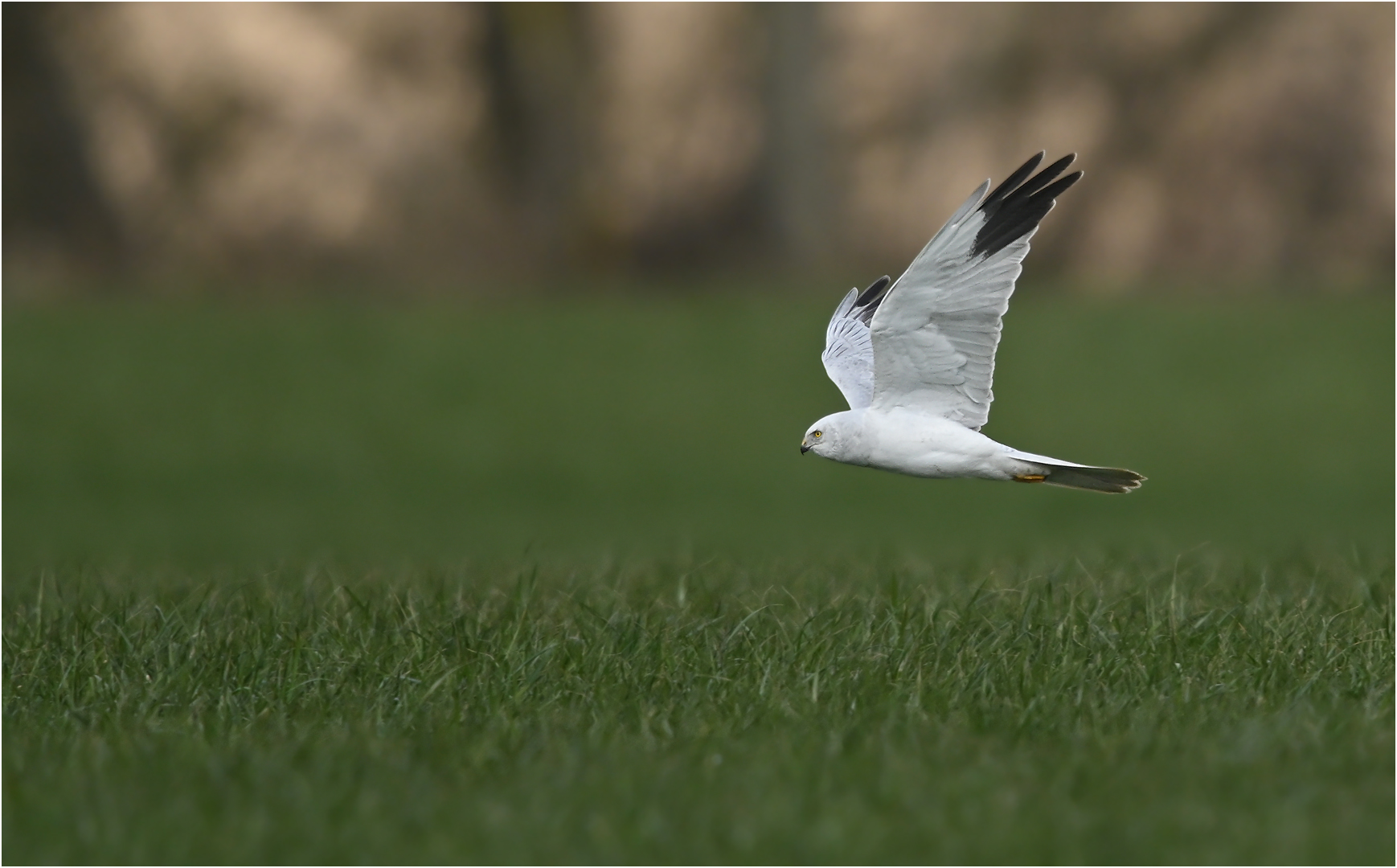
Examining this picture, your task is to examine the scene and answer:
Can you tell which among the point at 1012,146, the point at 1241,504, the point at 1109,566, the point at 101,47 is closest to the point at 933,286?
the point at 1109,566

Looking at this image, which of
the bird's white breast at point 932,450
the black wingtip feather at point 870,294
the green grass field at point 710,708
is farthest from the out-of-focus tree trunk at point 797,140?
the bird's white breast at point 932,450

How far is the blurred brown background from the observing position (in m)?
22.2

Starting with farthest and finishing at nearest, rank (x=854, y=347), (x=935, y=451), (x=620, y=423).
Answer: (x=620, y=423) → (x=854, y=347) → (x=935, y=451)

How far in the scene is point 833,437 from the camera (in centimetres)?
388

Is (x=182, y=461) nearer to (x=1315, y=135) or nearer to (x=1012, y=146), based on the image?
(x=1012, y=146)

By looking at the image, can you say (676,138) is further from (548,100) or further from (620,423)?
(620,423)

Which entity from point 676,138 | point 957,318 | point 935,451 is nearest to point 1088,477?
point 935,451

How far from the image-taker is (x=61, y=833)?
3.44 meters

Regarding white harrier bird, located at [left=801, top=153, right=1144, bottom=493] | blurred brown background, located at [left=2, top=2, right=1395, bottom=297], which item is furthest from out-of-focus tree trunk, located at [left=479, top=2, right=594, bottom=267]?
white harrier bird, located at [left=801, top=153, right=1144, bottom=493]

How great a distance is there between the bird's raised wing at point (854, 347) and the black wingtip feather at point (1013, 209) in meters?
0.54

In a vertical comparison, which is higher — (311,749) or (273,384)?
(273,384)

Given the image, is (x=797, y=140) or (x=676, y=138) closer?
(x=797, y=140)

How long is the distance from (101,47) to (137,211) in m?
2.32

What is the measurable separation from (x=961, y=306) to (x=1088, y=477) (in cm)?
57
